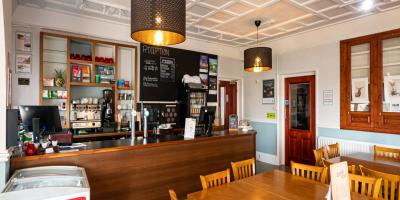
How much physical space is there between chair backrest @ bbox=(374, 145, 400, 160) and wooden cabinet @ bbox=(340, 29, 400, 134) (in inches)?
30.5

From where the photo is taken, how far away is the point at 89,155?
8.38ft

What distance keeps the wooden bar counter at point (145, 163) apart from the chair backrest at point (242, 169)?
103 cm

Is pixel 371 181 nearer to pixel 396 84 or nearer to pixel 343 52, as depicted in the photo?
pixel 396 84

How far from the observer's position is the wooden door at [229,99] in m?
6.83

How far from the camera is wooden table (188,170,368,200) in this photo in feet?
6.10

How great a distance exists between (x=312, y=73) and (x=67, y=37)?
5.10m

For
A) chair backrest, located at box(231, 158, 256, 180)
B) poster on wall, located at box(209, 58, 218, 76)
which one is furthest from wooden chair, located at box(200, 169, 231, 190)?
poster on wall, located at box(209, 58, 218, 76)

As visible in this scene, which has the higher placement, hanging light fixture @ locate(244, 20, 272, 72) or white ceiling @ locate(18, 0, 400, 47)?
white ceiling @ locate(18, 0, 400, 47)

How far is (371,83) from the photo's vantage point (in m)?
4.25

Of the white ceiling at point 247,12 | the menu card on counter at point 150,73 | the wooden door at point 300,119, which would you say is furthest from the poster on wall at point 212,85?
the wooden door at point 300,119

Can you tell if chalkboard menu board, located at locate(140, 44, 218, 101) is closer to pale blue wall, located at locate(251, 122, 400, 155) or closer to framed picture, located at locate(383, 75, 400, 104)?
pale blue wall, located at locate(251, 122, 400, 155)

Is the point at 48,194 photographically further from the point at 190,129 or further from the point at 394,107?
the point at 394,107

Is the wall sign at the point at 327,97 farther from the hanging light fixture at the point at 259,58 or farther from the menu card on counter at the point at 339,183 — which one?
the menu card on counter at the point at 339,183

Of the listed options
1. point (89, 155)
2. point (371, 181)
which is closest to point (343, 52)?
point (371, 181)
